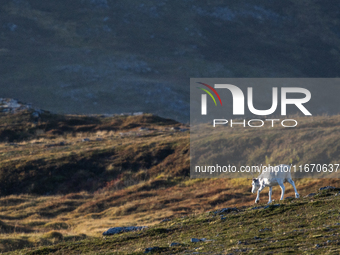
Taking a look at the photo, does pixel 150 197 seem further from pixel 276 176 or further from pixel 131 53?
pixel 131 53

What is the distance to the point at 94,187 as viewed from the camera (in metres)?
48.2

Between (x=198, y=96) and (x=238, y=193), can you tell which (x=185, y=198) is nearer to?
(x=238, y=193)

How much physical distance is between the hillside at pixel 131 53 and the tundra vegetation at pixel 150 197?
249 ft

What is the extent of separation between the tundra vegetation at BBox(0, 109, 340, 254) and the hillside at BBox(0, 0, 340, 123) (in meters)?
75.8

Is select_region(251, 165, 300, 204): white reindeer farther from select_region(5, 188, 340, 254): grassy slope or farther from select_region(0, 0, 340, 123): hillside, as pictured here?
select_region(0, 0, 340, 123): hillside

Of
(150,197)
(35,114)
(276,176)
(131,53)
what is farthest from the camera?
(131,53)

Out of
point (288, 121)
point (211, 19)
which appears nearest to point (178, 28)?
point (211, 19)

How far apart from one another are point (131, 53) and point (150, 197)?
137m

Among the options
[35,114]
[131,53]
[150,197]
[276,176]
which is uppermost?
[131,53]

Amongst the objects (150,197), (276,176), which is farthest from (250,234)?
(150,197)

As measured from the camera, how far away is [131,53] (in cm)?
17300

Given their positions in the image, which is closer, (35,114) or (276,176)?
(276,176)

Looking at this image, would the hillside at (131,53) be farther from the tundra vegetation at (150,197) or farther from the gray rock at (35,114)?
the tundra vegetation at (150,197)

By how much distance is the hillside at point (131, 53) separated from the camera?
146125 millimetres
